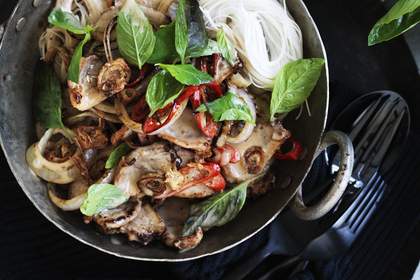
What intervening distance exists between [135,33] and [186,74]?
8.2 inches

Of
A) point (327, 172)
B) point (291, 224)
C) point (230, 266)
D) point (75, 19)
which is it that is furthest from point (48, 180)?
point (327, 172)

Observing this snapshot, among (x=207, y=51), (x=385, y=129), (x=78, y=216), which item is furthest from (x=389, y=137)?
(x=78, y=216)

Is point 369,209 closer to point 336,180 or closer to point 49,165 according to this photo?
point 336,180

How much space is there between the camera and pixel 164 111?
1967 mm

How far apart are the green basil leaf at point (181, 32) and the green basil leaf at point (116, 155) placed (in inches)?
16.9

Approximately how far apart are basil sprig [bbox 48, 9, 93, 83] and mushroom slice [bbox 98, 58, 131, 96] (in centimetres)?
9

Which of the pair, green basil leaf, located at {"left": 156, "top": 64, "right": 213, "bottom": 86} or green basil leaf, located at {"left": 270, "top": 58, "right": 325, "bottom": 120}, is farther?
green basil leaf, located at {"left": 270, "top": 58, "right": 325, "bottom": 120}

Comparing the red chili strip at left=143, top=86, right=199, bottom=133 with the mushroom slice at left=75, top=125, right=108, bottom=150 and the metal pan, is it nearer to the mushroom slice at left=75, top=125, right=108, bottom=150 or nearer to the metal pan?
the mushroom slice at left=75, top=125, right=108, bottom=150

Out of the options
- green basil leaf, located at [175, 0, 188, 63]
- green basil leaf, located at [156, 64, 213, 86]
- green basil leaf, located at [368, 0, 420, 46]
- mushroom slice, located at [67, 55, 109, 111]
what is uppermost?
green basil leaf, located at [368, 0, 420, 46]

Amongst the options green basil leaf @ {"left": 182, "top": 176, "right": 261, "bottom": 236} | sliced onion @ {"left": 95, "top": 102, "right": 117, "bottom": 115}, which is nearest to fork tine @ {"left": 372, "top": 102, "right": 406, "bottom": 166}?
green basil leaf @ {"left": 182, "top": 176, "right": 261, "bottom": 236}

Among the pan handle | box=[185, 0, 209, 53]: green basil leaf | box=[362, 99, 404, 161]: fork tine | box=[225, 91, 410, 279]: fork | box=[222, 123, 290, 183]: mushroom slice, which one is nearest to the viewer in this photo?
box=[185, 0, 209, 53]: green basil leaf

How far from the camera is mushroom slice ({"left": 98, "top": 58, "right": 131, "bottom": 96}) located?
1.91 meters

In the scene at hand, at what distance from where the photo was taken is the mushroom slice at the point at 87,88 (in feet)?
6.37

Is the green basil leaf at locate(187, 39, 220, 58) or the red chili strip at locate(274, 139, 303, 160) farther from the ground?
the green basil leaf at locate(187, 39, 220, 58)
